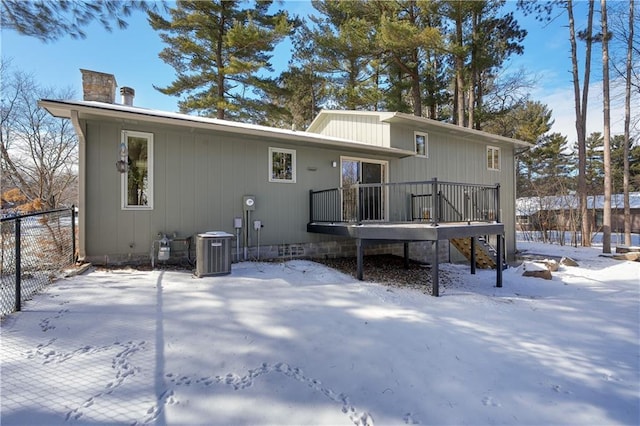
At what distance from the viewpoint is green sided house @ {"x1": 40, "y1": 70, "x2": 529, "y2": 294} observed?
5.88 metres

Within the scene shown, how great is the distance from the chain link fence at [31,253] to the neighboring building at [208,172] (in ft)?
2.13

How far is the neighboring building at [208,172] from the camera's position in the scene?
19.3 ft

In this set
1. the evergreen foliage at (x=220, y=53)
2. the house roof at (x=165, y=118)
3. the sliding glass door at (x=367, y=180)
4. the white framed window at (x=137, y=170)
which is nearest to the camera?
the house roof at (x=165, y=118)

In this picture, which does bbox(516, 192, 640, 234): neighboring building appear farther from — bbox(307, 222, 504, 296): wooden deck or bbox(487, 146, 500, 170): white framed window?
bbox(307, 222, 504, 296): wooden deck

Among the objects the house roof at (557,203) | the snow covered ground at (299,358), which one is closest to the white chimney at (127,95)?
the snow covered ground at (299,358)

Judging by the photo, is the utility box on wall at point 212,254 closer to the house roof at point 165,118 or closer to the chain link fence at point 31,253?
the chain link fence at point 31,253

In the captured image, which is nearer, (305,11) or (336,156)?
(336,156)

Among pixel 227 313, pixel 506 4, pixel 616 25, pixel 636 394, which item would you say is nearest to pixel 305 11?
pixel 506 4

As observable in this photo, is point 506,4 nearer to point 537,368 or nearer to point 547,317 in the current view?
point 547,317

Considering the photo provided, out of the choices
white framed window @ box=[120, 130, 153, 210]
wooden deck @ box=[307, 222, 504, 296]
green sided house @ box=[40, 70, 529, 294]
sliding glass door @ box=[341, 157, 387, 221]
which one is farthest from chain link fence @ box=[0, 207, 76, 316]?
sliding glass door @ box=[341, 157, 387, 221]

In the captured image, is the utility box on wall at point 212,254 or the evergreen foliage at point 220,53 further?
the evergreen foliage at point 220,53

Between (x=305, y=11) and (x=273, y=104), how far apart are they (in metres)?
5.20

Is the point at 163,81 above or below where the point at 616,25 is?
below

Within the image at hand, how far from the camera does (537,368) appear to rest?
9.95 ft
